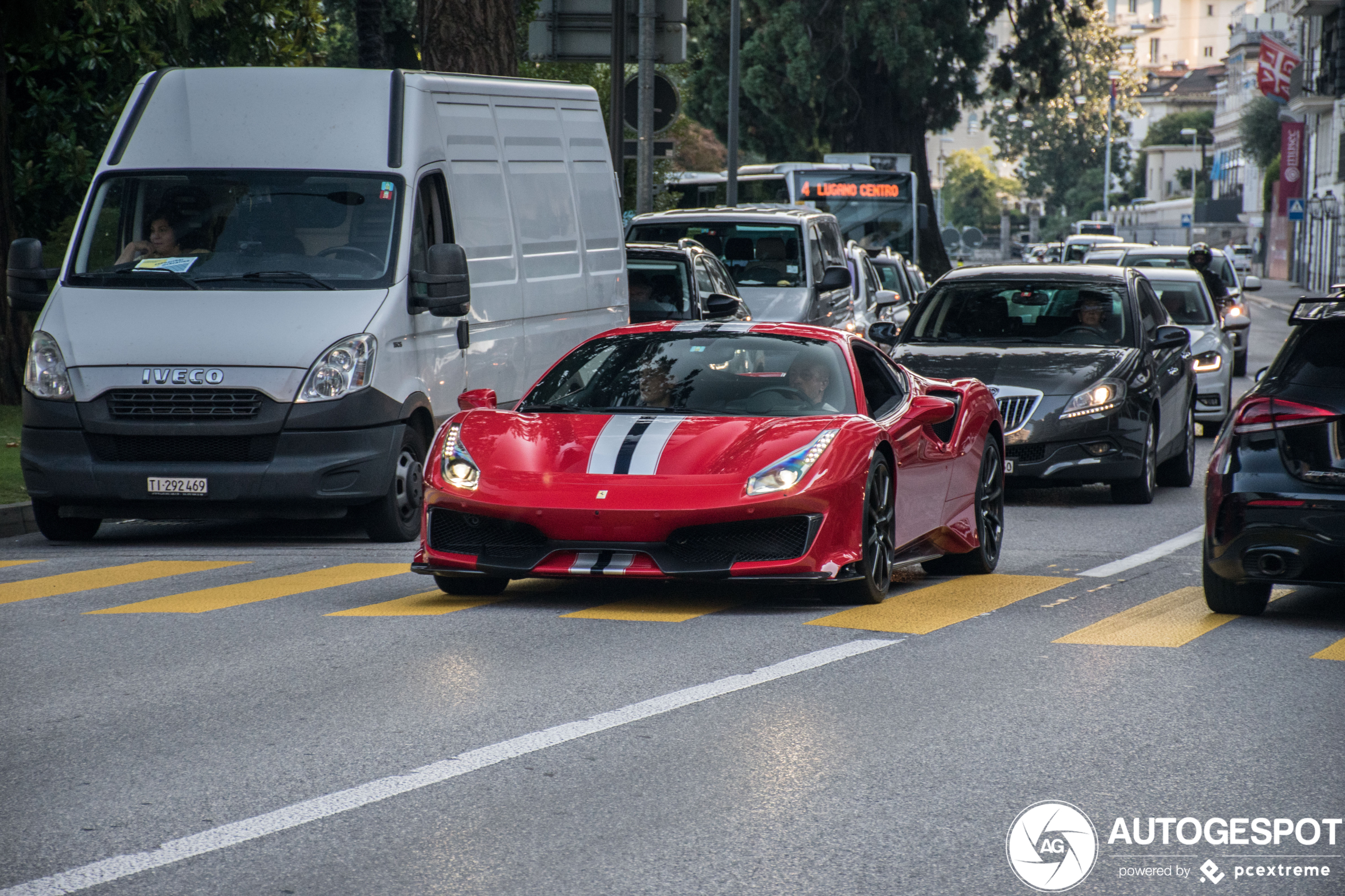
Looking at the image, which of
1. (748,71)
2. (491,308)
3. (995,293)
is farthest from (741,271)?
(748,71)

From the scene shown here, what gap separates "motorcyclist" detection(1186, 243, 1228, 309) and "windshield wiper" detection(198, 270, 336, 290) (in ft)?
54.6

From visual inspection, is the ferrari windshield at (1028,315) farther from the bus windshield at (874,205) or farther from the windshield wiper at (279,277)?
the bus windshield at (874,205)

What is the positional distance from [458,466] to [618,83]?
43.9 ft

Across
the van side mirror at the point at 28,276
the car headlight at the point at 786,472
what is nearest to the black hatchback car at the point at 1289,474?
the car headlight at the point at 786,472

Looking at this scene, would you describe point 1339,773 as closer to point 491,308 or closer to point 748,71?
point 491,308

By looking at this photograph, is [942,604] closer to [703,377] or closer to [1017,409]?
[703,377]

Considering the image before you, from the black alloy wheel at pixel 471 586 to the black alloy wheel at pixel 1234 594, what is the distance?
10.2ft

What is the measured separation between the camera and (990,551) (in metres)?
10.4

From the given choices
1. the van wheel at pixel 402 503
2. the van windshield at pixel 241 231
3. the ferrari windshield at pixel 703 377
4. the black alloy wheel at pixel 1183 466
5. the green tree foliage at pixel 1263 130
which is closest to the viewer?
the ferrari windshield at pixel 703 377

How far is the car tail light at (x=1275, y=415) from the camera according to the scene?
803 centimetres

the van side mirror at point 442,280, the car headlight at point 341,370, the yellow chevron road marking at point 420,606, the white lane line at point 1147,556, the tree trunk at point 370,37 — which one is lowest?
the white lane line at point 1147,556

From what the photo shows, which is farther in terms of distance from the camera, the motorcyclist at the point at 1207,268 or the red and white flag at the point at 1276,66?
the red and white flag at the point at 1276,66

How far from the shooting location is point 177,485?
35.8 ft

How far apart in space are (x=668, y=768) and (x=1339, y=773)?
192cm
